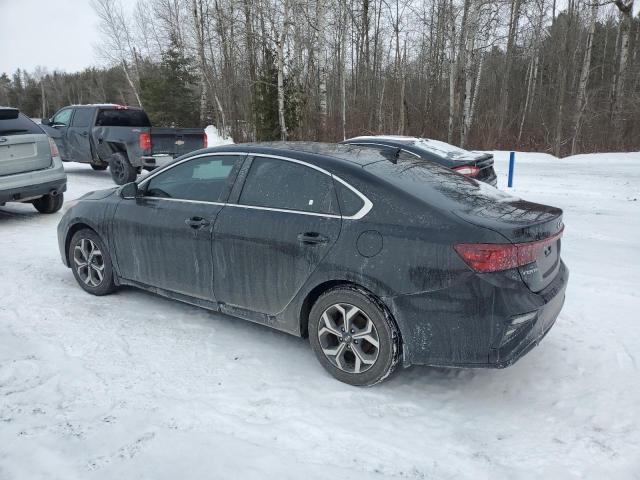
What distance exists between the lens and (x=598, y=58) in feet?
122

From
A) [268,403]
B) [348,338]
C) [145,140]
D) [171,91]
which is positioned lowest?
[268,403]

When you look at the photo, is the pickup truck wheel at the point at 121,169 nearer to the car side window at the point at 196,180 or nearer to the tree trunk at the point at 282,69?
the car side window at the point at 196,180

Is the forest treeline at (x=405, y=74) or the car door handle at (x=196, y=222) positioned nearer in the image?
the car door handle at (x=196, y=222)

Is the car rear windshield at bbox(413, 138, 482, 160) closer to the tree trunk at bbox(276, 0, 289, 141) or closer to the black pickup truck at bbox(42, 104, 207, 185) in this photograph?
the black pickup truck at bbox(42, 104, 207, 185)

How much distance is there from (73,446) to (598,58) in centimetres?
4391

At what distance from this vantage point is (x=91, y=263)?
4953 millimetres

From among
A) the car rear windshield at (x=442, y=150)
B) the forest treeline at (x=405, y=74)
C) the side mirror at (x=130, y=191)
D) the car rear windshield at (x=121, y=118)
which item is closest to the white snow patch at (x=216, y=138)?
the forest treeline at (x=405, y=74)

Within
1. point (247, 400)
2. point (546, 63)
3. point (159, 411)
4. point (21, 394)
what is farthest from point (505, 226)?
point (546, 63)

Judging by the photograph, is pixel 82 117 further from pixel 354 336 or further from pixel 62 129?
pixel 354 336

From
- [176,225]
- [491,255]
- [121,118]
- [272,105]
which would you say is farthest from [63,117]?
[491,255]

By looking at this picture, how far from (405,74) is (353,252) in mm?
24552

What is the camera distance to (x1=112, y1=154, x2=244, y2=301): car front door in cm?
405

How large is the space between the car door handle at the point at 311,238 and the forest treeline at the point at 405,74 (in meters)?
16.0

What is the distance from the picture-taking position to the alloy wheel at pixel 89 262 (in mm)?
4902
